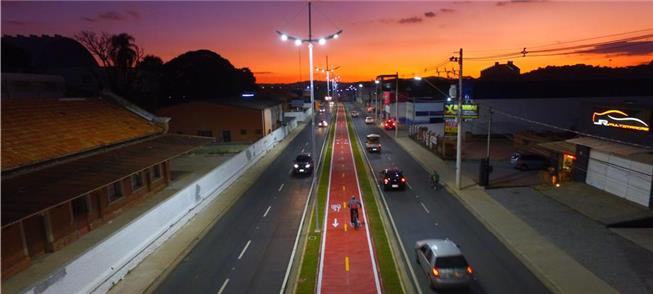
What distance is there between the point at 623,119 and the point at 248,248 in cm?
2467

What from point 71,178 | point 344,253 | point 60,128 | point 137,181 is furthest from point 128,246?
point 137,181

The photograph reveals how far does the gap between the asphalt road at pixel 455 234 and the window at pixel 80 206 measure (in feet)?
57.2

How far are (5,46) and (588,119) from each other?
79.8 meters

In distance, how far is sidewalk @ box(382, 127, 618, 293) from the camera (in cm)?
1570

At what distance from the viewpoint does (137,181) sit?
29.1 metres

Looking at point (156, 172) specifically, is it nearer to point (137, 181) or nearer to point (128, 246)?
point (137, 181)

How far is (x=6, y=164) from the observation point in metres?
19.0

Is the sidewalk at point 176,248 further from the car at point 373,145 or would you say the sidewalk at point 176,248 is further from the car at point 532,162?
the car at point 532,162

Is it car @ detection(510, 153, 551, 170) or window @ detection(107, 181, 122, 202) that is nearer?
window @ detection(107, 181, 122, 202)

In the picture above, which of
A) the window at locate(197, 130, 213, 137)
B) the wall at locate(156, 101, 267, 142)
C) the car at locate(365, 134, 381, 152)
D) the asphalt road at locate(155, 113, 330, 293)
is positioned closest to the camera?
the asphalt road at locate(155, 113, 330, 293)

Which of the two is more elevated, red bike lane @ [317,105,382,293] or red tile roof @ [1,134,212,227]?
red tile roof @ [1,134,212,227]

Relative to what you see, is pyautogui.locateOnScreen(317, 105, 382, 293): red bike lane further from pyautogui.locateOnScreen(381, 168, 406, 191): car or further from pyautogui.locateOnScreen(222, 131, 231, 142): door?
pyautogui.locateOnScreen(222, 131, 231, 142): door

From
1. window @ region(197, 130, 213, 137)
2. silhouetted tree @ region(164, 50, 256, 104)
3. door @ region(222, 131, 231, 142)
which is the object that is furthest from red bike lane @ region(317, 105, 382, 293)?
silhouetted tree @ region(164, 50, 256, 104)

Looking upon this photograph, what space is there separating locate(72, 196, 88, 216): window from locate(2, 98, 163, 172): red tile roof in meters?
2.66
